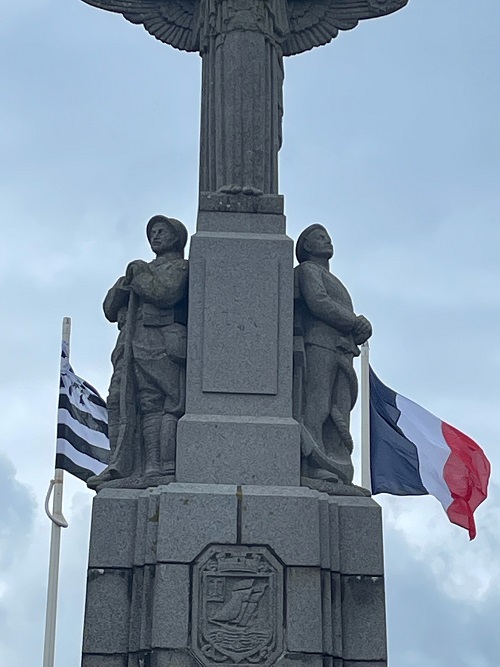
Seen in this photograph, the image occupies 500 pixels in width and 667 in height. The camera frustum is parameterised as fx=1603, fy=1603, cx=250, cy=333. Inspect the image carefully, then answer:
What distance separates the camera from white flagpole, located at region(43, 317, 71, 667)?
→ 71.0 feet

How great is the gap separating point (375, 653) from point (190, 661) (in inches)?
75.5

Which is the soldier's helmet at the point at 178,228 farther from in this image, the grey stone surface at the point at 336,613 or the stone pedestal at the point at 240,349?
the grey stone surface at the point at 336,613

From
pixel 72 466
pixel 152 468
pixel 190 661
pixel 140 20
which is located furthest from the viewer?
pixel 72 466

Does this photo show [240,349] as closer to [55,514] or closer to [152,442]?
[152,442]

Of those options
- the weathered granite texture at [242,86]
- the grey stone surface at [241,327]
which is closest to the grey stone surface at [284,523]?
the grey stone surface at [241,327]

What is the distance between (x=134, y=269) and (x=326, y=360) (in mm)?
2328

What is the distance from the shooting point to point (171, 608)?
614 inches

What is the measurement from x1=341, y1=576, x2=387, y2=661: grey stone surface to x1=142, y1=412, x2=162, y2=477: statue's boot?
89.6 inches

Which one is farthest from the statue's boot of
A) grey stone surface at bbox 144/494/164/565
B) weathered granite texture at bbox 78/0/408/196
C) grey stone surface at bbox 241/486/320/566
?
weathered granite texture at bbox 78/0/408/196

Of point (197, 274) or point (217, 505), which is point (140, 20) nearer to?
point (197, 274)

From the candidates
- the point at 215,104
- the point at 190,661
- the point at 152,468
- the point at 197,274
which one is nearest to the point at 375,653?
the point at 190,661

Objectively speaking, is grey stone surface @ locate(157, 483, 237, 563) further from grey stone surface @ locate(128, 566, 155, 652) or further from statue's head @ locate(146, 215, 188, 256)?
statue's head @ locate(146, 215, 188, 256)

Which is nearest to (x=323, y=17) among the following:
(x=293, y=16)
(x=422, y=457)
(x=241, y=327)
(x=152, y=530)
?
(x=293, y=16)

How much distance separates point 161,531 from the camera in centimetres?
1588
